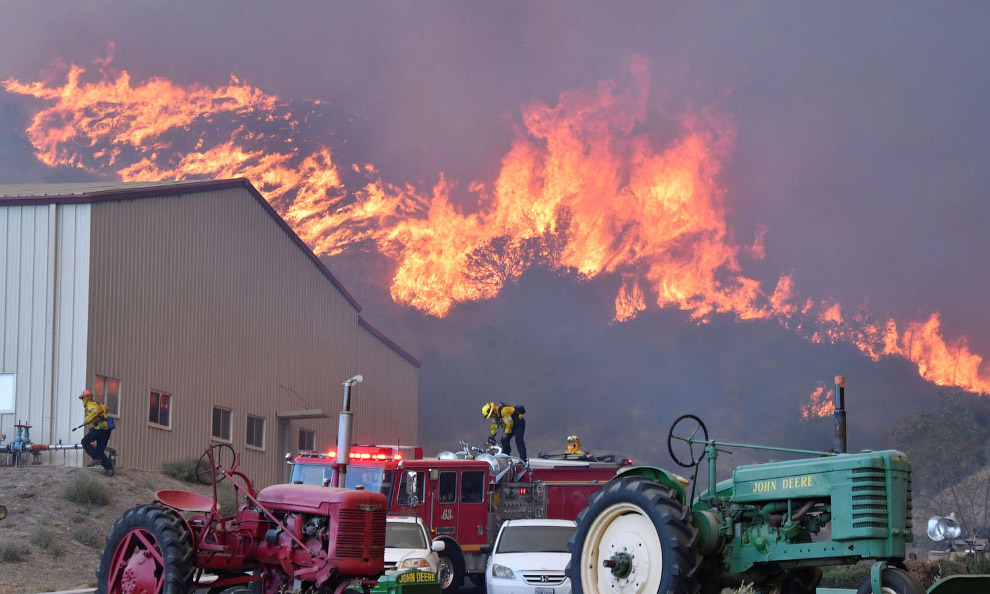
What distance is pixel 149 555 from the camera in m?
11.6

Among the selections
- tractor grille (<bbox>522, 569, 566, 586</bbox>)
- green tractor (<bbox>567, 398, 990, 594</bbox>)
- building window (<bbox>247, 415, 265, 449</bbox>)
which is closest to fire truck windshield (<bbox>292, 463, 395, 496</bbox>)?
tractor grille (<bbox>522, 569, 566, 586</bbox>)

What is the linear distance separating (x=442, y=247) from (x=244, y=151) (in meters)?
11.5

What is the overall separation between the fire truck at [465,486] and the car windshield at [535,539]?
252 centimetres

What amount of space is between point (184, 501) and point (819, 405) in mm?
51056

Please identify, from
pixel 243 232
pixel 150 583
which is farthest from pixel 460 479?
pixel 243 232

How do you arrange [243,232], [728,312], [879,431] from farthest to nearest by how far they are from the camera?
[728,312]
[879,431]
[243,232]

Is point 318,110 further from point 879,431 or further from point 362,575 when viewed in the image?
point 362,575

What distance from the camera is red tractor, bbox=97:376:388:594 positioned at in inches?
449

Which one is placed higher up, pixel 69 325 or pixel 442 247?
pixel 442 247

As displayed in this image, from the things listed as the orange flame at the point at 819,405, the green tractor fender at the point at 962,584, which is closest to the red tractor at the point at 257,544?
the green tractor fender at the point at 962,584

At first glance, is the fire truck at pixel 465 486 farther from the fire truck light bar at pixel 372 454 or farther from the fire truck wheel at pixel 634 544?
the fire truck wheel at pixel 634 544

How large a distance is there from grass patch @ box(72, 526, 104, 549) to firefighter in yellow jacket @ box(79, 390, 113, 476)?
3.16m

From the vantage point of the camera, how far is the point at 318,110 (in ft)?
211

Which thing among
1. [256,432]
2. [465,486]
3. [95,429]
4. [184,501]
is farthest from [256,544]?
[256,432]
